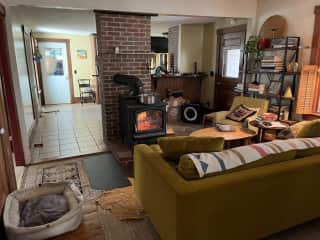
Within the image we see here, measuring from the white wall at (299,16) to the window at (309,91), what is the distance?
0.30m

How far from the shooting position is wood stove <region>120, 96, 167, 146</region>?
133 inches

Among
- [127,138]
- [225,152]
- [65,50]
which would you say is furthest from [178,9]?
[65,50]

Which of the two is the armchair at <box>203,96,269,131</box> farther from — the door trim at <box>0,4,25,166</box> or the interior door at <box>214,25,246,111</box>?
the door trim at <box>0,4,25,166</box>

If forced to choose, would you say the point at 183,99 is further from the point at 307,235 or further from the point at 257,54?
the point at 307,235

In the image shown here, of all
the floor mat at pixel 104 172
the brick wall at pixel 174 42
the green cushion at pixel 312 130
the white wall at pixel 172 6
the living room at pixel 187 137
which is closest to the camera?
the living room at pixel 187 137

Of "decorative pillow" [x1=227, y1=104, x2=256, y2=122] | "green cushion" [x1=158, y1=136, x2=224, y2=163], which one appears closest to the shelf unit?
"decorative pillow" [x1=227, y1=104, x2=256, y2=122]

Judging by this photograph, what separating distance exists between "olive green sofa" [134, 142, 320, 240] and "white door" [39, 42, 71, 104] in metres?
6.73

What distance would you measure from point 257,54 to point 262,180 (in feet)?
10.4

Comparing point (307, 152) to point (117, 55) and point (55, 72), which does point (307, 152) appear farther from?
Result: point (55, 72)

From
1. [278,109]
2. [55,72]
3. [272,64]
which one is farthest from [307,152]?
[55,72]

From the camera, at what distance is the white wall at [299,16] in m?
3.58

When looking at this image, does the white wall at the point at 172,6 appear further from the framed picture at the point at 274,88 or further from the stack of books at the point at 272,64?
the framed picture at the point at 274,88

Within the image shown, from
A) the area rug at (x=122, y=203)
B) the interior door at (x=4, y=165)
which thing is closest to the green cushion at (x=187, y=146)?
the area rug at (x=122, y=203)

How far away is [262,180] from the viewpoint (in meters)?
1.62
